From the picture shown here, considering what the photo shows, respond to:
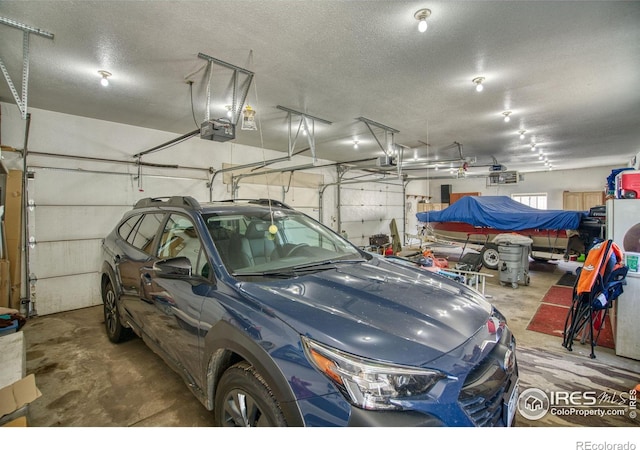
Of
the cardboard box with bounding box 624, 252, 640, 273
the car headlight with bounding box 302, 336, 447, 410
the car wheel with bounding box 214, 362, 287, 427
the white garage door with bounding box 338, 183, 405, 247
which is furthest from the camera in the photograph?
the white garage door with bounding box 338, 183, 405, 247

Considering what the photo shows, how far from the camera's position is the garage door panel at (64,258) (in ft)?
15.2

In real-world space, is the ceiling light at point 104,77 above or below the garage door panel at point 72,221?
above

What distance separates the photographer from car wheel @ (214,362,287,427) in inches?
51.5

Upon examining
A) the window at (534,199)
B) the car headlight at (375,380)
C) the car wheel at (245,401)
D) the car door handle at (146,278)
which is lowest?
the car wheel at (245,401)

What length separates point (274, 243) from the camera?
228 cm

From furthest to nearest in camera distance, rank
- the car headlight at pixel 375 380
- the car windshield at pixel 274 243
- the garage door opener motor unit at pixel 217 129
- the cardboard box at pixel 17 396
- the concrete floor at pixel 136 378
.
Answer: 1. the garage door opener motor unit at pixel 217 129
2. the concrete floor at pixel 136 378
3. the car windshield at pixel 274 243
4. the cardboard box at pixel 17 396
5. the car headlight at pixel 375 380

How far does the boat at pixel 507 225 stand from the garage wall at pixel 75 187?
6.45 metres

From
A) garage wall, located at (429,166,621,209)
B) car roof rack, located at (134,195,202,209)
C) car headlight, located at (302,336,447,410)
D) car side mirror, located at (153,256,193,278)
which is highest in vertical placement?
garage wall, located at (429,166,621,209)

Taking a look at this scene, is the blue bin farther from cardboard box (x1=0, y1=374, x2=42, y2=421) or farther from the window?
the window

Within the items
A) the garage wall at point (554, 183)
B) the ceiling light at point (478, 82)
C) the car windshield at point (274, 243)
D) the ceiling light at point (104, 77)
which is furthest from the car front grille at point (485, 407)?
the garage wall at point (554, 183)

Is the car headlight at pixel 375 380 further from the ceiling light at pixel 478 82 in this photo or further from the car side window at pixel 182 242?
the ceiling light at pixel 478 82

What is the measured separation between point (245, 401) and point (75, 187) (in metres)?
5.45

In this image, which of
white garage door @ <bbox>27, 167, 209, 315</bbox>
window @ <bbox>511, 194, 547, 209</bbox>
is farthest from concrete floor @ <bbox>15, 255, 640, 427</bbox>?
window @ <bbox>511, 194, 547, 209</bbox>
